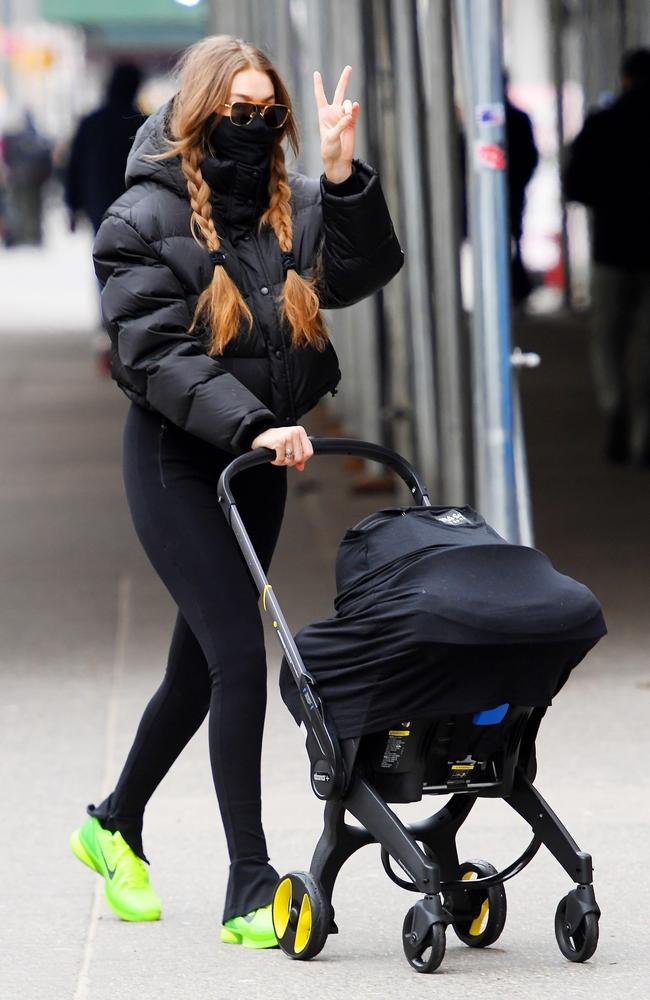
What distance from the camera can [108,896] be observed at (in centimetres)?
480

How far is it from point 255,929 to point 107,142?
38.2 feet

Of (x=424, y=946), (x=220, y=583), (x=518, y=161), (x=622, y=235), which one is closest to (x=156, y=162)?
(x=220, y=583)

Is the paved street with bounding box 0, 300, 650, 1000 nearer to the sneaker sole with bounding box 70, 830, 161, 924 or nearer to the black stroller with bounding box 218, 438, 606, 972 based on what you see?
the sneaker sole with bounding box 70, 830, 161, 924

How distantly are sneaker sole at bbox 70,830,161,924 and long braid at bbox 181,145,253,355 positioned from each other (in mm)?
1283

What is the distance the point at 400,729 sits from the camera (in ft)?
13.6

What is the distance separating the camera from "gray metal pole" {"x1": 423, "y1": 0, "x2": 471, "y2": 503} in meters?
8.98

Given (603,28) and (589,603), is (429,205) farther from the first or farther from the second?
(603,28)

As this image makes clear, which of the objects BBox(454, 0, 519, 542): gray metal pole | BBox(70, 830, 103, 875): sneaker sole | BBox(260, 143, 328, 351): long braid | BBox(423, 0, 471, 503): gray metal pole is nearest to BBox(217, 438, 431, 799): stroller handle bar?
BBox(260, 143, 328, 351): long braid

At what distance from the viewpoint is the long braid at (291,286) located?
448 centimetres

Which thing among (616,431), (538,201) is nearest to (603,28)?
(538,201)

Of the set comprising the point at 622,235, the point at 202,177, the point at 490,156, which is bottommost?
the point at 622,235

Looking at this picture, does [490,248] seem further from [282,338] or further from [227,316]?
[227,316]

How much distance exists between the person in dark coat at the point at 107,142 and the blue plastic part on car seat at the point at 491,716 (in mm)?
11478

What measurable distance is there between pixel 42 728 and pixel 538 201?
23.5 m
